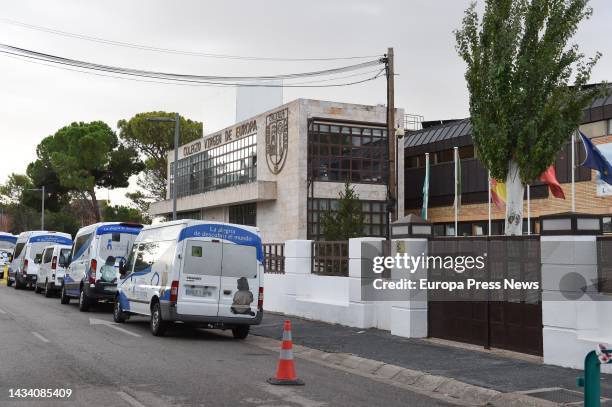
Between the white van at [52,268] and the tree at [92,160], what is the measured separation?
3161 centimetres

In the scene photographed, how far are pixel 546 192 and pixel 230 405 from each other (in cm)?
2758

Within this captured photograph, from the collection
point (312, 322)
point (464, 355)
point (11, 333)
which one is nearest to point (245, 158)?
point (312, 322)

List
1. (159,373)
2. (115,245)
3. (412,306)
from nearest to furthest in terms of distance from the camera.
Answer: (159,373), (412,306), (115,245)

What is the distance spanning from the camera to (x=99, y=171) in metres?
62.0

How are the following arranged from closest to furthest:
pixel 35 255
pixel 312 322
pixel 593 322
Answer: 1. pixel 593 322
2. pixel 312 322
3. pixel 35 255

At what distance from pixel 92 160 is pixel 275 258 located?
4388cm

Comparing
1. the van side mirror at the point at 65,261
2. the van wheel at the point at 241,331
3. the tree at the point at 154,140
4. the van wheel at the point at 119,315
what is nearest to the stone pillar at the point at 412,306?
the van wheel at the point at 241,331

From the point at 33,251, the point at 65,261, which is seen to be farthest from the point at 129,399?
the point at 33,251

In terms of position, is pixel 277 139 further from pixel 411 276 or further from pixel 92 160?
pixel 92 160

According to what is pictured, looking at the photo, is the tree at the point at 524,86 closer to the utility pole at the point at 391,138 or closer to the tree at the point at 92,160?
the utility pole at the point at 391,138

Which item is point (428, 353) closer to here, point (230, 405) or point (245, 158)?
point (230, 405)

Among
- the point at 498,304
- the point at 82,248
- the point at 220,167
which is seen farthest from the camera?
the point at 220,167

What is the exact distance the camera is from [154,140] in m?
61.5

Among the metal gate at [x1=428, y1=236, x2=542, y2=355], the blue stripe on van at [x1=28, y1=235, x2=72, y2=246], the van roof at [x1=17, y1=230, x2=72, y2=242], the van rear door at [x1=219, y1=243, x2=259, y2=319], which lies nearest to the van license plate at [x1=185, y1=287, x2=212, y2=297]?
the van rear door at [x1=219, y1=243, x2=259, y2=319]
